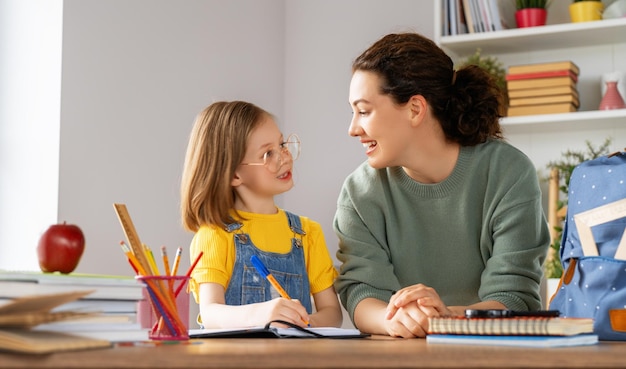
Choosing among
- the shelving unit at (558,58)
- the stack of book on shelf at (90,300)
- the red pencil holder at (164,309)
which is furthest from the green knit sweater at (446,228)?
the shelving unit at (558,58)

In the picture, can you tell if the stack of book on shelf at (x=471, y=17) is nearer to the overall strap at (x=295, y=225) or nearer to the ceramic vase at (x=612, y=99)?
the ceramic vase at (x=612, y=99)

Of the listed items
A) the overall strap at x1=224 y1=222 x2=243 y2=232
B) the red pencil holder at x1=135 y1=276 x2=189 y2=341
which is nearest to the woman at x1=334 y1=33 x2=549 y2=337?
the overall strap at x1=224 y1=222 x2=243 y2=232

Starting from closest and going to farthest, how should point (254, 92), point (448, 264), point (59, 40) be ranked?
point (448, 264) < point (59, 40) < point (254, 92)

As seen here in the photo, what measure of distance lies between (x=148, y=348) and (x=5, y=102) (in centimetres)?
194

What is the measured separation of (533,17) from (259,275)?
1972 millimetres

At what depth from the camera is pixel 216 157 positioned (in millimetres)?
1938

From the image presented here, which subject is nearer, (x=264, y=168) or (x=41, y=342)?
(x=41, y=342)

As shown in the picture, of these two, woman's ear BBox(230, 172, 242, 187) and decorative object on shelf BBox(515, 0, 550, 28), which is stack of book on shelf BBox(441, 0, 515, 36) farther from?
woman's ear BBox(230, 172, 242, 187)

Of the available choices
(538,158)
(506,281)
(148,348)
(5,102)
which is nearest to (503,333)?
(148,348)

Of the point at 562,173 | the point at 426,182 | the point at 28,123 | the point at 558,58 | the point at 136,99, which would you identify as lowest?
the point at 426,182

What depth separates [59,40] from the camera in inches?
100

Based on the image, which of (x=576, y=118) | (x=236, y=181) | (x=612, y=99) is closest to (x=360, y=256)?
(x=236, y=181)

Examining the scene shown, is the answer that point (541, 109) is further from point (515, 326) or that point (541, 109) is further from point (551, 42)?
point (515, 326)

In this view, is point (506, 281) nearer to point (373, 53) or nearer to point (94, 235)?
point (373, 53)
